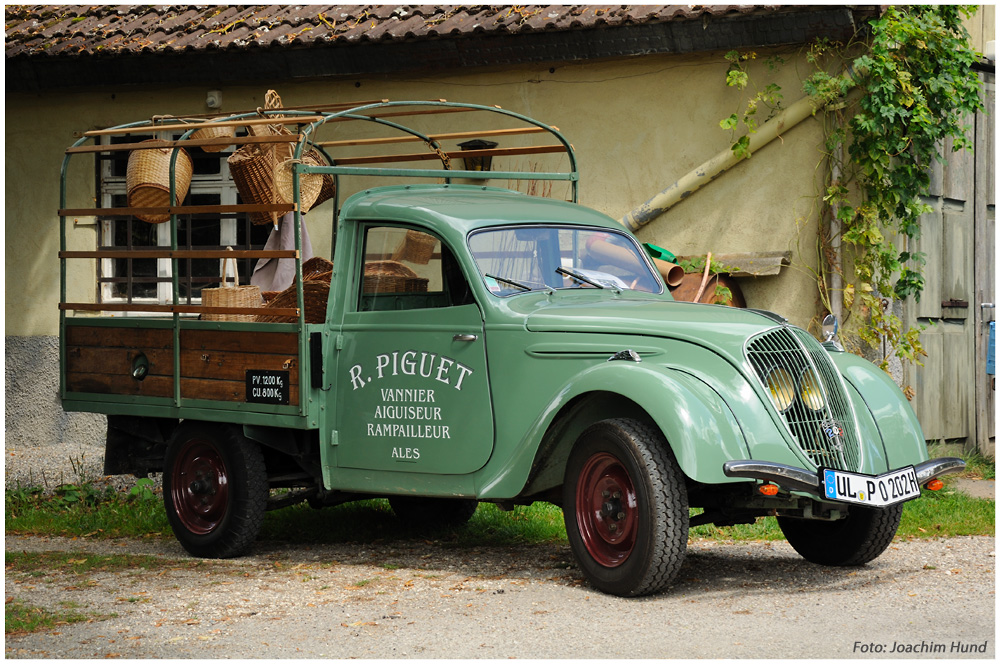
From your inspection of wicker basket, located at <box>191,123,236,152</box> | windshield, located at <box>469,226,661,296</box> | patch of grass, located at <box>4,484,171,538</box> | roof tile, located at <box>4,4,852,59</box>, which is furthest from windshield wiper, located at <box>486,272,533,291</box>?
roof tile, located at <box>4,4,852,59</box>

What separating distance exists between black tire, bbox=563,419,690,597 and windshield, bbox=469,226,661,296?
104cm

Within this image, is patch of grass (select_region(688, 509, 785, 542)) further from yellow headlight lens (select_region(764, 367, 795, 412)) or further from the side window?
the side window

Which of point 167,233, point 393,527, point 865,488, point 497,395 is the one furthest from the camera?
point 167,233

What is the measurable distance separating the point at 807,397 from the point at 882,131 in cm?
404

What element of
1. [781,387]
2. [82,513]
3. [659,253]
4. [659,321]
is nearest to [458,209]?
[659,321]

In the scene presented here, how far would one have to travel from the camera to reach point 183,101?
11516 millimetres

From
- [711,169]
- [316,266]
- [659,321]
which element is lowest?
[659,321]

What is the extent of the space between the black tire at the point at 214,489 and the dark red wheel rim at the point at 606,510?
2.00 m

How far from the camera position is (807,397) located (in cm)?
535

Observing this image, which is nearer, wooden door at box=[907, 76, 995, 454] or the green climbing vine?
the green climbing vine

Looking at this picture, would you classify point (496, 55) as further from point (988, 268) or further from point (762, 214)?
point (988, 268)

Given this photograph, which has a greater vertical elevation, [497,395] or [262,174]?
[262,174]

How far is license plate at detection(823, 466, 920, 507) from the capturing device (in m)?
5.00

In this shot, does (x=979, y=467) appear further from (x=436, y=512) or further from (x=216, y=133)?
(x=216, y=133)
